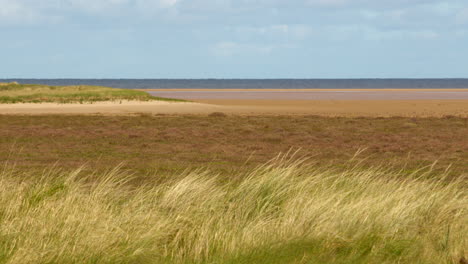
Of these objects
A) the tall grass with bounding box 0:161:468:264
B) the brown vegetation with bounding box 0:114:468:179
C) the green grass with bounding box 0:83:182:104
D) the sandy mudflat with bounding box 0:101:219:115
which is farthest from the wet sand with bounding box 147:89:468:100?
the tall grass with bounding box 0:161:468:264

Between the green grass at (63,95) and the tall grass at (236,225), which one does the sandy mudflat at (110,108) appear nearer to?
the green grass at (63,95)

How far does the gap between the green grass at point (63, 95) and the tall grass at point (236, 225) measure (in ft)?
111

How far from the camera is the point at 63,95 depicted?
43.3 m

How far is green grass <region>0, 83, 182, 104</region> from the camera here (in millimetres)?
41406

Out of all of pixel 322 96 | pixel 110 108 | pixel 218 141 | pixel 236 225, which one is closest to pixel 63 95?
pixel 110 108

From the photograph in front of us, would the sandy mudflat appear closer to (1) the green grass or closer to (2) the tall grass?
(1) the green grass

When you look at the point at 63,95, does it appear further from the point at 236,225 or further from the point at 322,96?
the point at 236,225

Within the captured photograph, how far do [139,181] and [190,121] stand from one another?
14385 millimetres

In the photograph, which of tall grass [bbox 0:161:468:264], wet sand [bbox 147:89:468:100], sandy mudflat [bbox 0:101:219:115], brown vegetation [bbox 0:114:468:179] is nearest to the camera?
tall grass [bbox 0:161:468:264]

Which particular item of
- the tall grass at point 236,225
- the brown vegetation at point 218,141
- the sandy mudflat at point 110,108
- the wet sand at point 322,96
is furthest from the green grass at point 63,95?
the tall grass at point 236,225

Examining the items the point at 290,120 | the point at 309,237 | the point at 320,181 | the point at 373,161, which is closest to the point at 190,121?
the point at 290,120

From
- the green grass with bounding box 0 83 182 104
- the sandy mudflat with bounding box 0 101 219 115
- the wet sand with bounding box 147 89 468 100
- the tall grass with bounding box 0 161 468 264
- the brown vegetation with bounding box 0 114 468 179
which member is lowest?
the wet sand with bounding box 147 89 468 100

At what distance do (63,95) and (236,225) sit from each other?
3778 cm

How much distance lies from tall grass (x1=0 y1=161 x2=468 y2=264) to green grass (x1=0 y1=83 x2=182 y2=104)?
33798 mm
